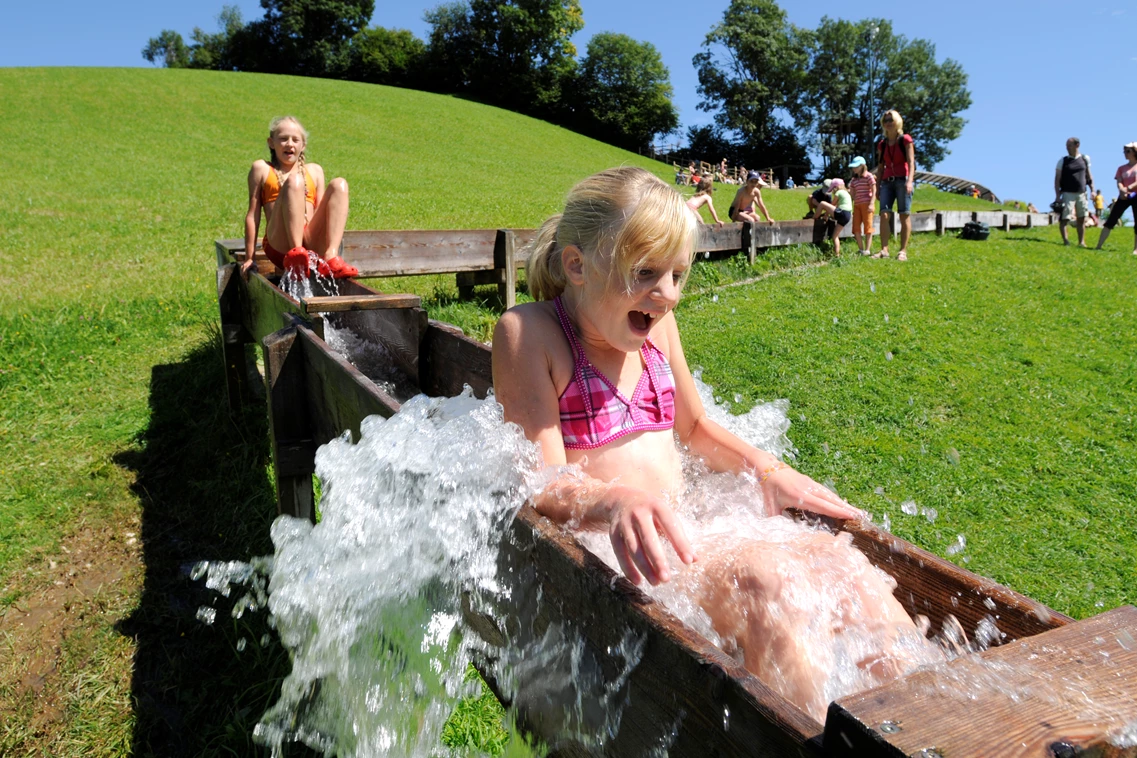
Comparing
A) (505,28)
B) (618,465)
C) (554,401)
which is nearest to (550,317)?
(554,401)

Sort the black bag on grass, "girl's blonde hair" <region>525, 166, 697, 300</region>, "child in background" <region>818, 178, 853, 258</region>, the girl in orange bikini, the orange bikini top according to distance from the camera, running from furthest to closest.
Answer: the black bag on grass, "child in background" <region>818, 178, 853, 258</region>, the orange bikini top, the girl in orange bikini, "girl's blonde hair" <region>525, 166, 697, 300</region>

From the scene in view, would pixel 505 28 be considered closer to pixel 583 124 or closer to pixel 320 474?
pixel 583 124

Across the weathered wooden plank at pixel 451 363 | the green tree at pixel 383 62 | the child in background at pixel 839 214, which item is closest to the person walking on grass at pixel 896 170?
the child in background at pixel 839 214

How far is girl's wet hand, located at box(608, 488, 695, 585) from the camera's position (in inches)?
59.3

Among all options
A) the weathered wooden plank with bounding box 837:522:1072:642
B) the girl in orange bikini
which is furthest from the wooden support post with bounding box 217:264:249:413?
the weathered wooden plank with bounding box 837:522:1072:642

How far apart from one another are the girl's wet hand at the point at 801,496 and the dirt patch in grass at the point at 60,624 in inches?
118

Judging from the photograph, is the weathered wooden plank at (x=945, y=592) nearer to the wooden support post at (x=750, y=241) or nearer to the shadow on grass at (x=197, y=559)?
the shadow on grass at (x=197, y=559)

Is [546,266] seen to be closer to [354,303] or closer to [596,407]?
[596,407]

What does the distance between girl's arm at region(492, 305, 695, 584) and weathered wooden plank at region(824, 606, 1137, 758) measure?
1.98 feet

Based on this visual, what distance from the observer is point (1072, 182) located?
14.0 m

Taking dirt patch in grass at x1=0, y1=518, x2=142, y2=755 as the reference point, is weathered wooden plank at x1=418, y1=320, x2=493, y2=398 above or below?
above

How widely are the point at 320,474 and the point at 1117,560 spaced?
373 cm

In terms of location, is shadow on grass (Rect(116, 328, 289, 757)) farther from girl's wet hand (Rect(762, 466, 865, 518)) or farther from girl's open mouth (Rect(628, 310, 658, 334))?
girl's wet hand (Rect(762, 466, 865, 518))

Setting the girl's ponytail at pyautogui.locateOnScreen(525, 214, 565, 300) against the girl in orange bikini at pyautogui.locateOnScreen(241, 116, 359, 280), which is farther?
the girl in orange bikini at pyautogui.locateOnScreen(241, 116, 359, 280)
